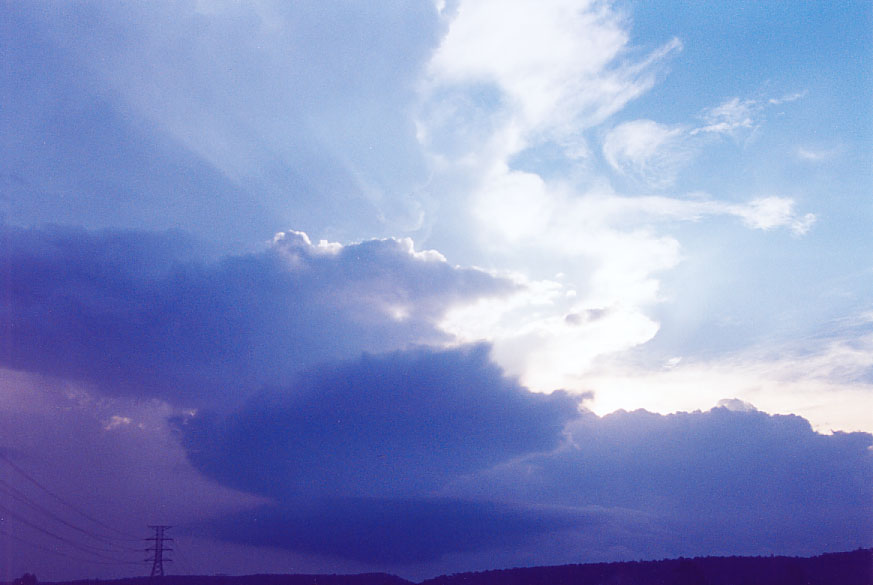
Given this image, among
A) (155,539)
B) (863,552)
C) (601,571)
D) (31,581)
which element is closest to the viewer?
(863,552)

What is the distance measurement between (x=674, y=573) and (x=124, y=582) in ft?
326

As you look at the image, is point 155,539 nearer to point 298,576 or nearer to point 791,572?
point 298,576

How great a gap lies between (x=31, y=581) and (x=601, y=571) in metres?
104

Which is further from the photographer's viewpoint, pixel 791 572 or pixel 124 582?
pixel 124 582

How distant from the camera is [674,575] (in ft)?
330

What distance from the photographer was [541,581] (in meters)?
121

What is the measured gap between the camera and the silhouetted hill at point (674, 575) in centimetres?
9975

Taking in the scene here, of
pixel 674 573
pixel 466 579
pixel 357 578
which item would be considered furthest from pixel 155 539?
pixel 674 573

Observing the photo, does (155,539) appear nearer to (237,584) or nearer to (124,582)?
(124,582)

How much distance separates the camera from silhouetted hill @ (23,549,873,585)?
327 feet

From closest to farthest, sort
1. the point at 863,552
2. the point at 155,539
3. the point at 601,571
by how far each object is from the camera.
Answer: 1. the point at 863,552
2. the point at 601,571
3. the point at 155,539

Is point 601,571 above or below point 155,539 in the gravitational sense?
below

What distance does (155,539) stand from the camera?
147 meters

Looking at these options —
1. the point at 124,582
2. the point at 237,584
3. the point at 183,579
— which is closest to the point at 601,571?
the point at 237,584
